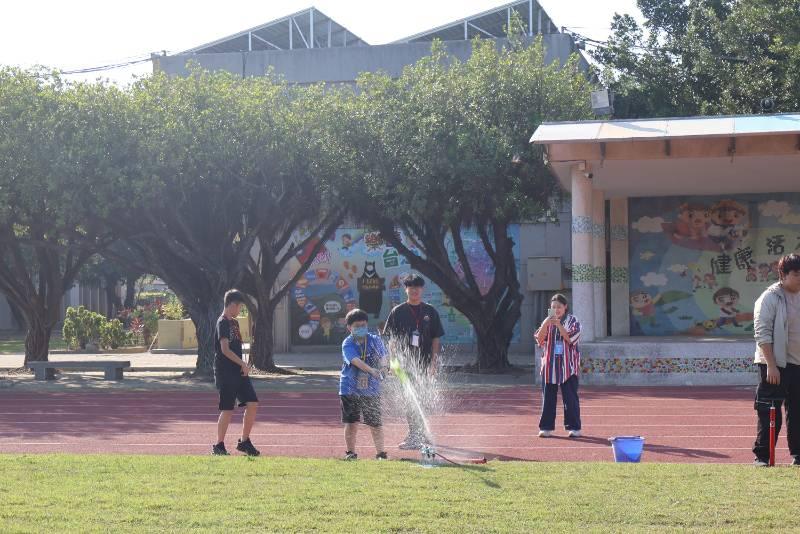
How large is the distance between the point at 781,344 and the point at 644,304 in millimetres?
16861

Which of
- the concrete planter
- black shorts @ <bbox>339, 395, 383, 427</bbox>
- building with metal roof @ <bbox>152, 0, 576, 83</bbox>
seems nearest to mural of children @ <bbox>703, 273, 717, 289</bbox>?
building with metal roof @ <bbox>152, 0, 576, 83</bbox>

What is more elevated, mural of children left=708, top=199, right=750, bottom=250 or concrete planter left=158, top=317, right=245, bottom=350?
mural of children left=708, top=199, right=750, bottom=250

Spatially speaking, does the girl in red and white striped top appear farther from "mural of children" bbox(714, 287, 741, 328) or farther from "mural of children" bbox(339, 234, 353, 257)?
"mural of children" bbox(339, 234, 353, 257)

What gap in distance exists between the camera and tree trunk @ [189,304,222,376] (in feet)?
80.4

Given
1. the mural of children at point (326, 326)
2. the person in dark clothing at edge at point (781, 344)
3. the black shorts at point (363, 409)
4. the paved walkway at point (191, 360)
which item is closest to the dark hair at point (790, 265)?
the person in dark clothing at edge at point (781, 344)

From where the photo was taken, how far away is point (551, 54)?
Answer: 36906mm

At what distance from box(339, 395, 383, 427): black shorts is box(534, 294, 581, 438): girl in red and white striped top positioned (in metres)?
2.85

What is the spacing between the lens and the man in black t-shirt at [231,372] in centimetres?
1119

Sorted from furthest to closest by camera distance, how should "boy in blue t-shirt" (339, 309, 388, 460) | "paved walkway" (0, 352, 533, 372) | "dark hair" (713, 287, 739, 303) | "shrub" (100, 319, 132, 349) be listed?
"shrub" (100, 319, 132, 349) → "paved walkway" (0, 352, 533, 372) → "dark hair" (713, 287, 739, 303) → "boy in blue t-shirt" (339, 309, 388, 460)

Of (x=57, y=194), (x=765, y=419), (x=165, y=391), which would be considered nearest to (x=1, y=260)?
(x=57, y=194)

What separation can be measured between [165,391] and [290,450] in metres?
9.59

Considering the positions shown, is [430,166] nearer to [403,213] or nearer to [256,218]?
[403,213]

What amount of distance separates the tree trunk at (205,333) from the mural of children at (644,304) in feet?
31.3

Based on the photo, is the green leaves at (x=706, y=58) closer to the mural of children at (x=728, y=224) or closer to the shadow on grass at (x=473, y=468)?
the mural of children at (x=728, y=224)
